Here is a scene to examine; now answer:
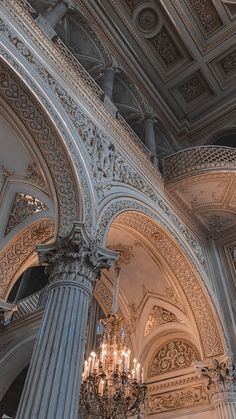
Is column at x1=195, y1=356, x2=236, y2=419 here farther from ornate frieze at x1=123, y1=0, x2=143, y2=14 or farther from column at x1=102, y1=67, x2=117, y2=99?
ornate frieze at x1=123, y1=0, x2=143, y2=14

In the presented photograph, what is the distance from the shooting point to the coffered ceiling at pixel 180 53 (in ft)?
32.4

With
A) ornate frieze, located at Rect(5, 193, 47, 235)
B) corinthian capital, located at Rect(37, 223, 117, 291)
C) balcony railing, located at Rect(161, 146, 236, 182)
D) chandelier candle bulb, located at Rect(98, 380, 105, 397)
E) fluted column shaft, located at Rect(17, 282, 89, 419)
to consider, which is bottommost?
fluted column shaft, located at Rect(17, 282, 89, 419)

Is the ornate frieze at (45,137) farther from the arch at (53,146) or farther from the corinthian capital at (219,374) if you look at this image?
the corinthian capital at (219,374)

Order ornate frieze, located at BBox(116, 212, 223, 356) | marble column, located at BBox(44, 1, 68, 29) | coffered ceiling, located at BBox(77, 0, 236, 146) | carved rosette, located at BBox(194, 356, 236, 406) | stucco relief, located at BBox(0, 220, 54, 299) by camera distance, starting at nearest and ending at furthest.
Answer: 1. carved rosette, located at BBox(194, 356, 236, 406)
2. stucco relief, located at BBox(0, 220, 54, 299)
3. ornate frieze, located at BBox(116, 212, 223, 356)
4. marble column, located at BBox(44, 1, 68, 29)
5. coffered ceiling, located at BBox(77, 0, 236, 146)

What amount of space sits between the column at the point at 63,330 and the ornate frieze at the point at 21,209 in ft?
8.15

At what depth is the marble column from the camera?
7641mm

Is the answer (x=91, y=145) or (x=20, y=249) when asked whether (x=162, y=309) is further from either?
(x=91, y=145)

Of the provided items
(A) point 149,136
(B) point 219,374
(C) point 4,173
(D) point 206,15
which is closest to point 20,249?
(C) point 4,173

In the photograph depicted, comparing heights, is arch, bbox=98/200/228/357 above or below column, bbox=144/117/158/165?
below

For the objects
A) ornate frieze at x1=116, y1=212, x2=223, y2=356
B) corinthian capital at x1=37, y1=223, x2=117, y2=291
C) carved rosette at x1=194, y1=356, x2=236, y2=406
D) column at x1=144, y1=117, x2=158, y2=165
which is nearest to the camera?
corinthian capital at x1=37, y1=223, x2=117, y2=291

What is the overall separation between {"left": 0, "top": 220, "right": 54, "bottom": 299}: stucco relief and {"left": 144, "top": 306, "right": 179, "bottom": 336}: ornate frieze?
301 cm

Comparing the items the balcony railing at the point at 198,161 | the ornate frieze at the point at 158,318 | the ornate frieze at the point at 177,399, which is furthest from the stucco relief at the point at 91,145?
the ornate frieze at the point at 177,399

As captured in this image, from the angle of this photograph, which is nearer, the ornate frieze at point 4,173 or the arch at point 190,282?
the ornate frieze at point 4,173

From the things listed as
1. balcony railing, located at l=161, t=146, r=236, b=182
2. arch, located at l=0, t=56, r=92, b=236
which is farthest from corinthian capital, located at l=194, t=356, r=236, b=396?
arch, located at l=0, t=56, r=92, b=236
